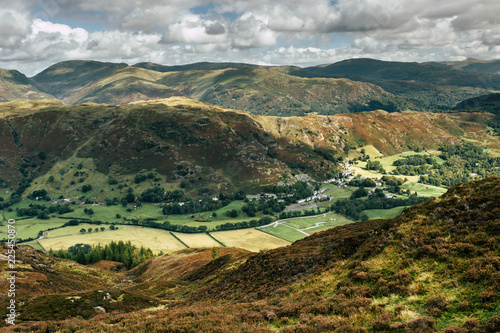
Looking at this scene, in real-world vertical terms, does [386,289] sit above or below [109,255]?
above

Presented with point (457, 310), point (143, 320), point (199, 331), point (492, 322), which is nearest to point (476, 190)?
point (457, 310)

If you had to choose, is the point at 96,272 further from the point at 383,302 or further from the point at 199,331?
the point at 383,302

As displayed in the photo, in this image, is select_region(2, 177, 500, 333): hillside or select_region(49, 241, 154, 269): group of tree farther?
select_region(49, 241, 154, 269): group of tree

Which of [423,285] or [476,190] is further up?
[476,190]

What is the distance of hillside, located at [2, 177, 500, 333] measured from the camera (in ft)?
76.3

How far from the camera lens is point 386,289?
28.0 metres

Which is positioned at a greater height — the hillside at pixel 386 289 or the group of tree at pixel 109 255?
the hillside at pixel 386 289

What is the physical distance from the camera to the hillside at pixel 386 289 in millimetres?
23266

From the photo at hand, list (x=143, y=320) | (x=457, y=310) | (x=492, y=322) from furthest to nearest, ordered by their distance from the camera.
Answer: (x=143, y=320), (x=457, y=310), (x=492, y=322)

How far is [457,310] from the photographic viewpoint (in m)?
22.6

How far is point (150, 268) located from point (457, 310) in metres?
112

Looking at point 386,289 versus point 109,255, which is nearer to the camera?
point 386,289

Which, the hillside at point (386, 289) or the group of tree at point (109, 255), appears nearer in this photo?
the hillside at point (386, 289)

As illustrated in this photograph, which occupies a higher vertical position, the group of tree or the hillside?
the hillside
